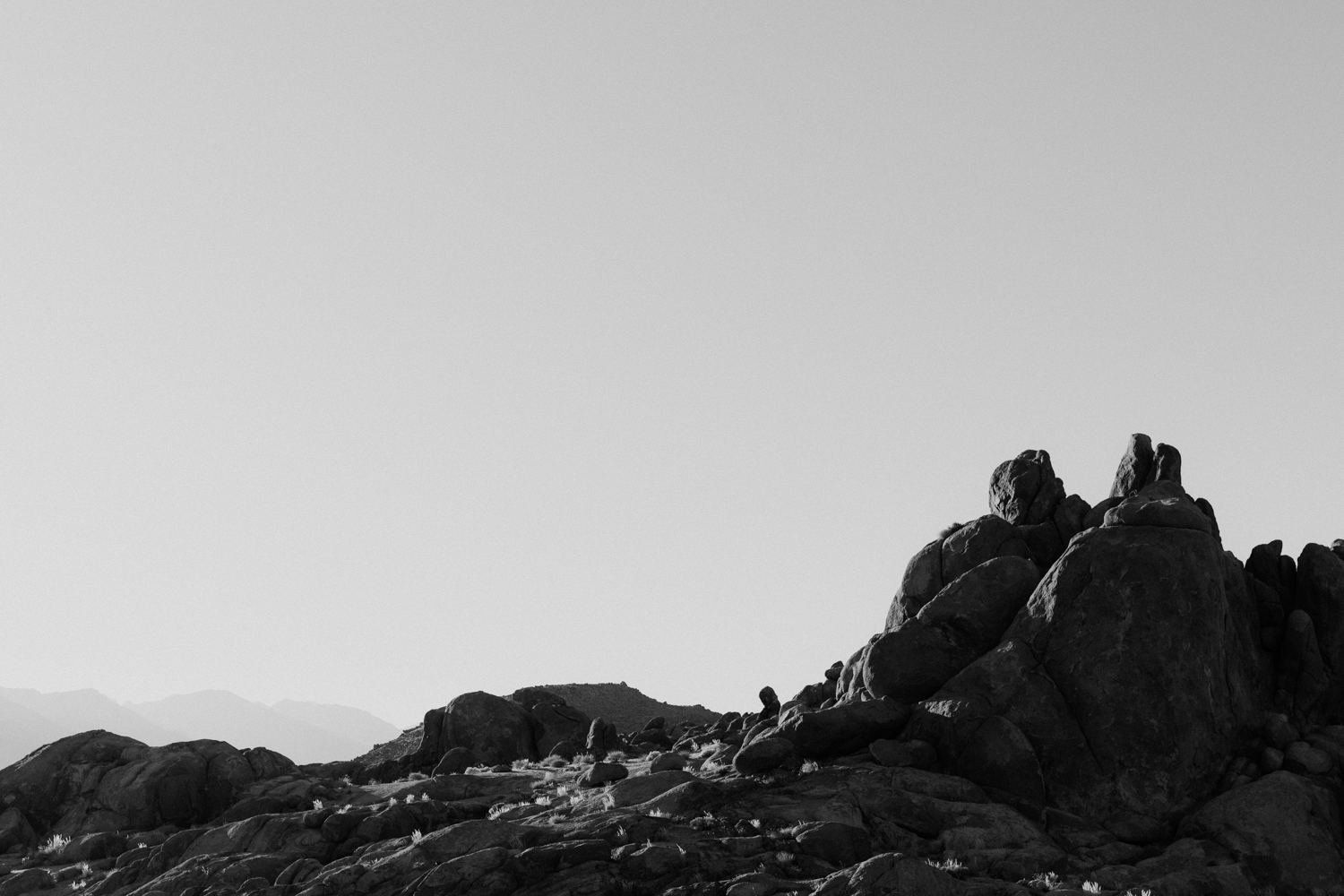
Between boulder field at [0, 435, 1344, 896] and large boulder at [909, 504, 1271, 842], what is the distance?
8 centimetres

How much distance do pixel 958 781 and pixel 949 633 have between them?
7289mm

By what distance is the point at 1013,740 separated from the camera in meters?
35.2

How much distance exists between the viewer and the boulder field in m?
30.0

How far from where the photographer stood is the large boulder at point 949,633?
3966 cm

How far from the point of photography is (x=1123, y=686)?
3606 centimetres

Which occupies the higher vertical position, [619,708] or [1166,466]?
[1166,466]

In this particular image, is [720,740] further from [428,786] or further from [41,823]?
[41,823]

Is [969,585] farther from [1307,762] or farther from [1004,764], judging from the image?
[1307,762]

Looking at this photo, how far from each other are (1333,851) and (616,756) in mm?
27988

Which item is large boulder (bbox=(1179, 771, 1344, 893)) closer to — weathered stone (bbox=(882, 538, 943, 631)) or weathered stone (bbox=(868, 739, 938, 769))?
weathered stone (bbox=(868, 739, 938, 769))

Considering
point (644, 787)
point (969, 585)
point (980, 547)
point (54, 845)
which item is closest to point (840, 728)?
point (644, 787)

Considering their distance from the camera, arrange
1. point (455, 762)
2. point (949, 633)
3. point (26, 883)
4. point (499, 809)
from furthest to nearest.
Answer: point (455, 762), point (949, 633), point (26, 883), point (499, 809)

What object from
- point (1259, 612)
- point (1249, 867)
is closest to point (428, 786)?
point (1249, 867)

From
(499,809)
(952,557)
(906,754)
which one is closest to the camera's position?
(906,754)
